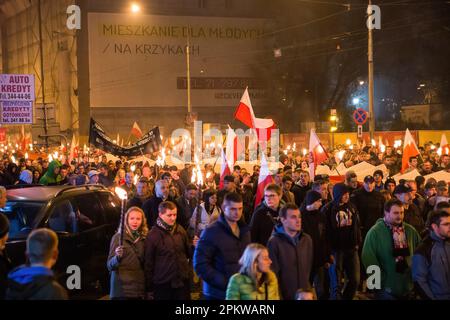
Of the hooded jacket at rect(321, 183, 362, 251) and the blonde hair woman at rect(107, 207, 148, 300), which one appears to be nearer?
the blonde hair woman at rect(107, 207, 148, 300)

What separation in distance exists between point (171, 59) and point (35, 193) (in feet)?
131

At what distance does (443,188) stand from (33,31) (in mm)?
52256

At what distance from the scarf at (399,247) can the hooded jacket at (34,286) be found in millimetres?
3727

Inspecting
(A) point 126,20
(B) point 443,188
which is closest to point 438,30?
(A) point 126,20

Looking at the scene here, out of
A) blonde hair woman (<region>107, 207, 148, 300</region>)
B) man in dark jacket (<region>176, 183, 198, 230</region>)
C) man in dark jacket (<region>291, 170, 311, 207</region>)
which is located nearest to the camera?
blonde hair woman (<region>107, 207, 148, 300</region>)

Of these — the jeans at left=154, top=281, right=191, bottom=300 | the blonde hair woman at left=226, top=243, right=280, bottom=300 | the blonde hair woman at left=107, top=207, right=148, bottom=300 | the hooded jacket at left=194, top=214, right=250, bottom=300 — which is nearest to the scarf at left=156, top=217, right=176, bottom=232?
the blonde hair woman at left=107, top=207, right=148, bottom=300

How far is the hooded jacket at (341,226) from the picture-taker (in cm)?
853

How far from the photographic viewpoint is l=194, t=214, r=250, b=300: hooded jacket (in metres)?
5.79

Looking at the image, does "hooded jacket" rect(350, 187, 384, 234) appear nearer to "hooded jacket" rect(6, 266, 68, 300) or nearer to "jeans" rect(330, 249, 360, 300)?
"jeans" rect(330, 249, 360, 300)

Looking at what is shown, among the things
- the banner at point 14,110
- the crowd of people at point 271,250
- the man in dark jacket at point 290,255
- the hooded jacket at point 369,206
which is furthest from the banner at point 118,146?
the man in dark jacket at point 290,255

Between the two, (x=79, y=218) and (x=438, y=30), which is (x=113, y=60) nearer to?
(x=438, y=30)

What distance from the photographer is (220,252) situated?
5867mm

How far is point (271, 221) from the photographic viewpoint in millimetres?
7777

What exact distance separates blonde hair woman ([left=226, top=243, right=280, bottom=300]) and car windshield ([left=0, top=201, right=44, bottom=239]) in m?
3.90
